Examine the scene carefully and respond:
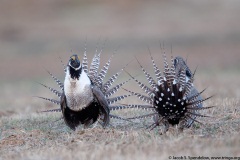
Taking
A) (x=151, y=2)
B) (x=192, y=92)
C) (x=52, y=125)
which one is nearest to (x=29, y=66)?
(x=151, y=2)

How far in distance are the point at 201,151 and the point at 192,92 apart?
204cm

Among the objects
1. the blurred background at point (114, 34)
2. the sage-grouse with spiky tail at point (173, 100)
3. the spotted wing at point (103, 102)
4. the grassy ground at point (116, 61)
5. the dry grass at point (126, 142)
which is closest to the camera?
the dry grass at point (126, 142)

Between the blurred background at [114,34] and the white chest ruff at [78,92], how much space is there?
27.9ft

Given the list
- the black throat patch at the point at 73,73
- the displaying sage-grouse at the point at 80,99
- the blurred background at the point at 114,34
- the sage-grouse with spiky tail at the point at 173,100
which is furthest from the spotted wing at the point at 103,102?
the blurred background at the point at 114,34

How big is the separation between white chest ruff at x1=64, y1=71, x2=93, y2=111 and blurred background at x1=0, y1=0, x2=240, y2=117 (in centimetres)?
850

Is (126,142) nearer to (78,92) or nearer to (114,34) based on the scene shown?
(78,92)

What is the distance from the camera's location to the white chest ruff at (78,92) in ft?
26.8

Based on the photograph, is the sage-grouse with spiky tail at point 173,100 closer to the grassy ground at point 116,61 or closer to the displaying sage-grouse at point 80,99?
the grassy ground at point 116,61

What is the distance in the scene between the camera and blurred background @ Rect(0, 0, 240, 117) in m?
22.4

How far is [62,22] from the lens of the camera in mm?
31203

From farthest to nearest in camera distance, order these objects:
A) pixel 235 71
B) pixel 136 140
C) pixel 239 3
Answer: pixel 239 3 < pixel 235 71 < pixel 136 140

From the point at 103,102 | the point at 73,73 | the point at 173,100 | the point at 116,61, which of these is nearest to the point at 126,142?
the point at 173,100

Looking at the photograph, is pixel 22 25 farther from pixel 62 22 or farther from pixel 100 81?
pixel 100 81

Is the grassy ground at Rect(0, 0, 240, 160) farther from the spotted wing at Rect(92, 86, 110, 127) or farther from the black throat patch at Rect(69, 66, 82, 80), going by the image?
the black throat patch at Rect(69, 66, 82, 80)
